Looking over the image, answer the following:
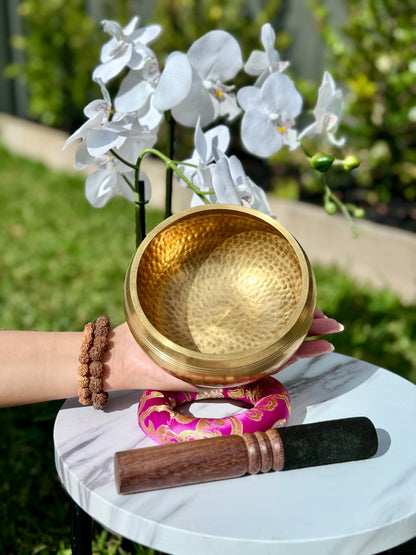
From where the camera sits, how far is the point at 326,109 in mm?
1083

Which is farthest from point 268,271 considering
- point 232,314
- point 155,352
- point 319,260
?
point 319,260

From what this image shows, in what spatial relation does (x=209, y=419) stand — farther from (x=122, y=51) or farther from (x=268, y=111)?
(x=122, y=51)

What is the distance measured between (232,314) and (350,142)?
2.38 metres

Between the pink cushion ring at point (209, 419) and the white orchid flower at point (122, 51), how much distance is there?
0.53m

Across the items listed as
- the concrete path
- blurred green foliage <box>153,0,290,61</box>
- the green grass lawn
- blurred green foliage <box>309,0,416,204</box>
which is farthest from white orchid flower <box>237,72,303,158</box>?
blurred green foliage <box>153,0,290,61</box>

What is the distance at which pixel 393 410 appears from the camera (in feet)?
3.31

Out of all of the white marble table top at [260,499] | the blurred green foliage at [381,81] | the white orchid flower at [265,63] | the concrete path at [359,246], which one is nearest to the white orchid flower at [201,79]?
the white orchid flower at [265,63]

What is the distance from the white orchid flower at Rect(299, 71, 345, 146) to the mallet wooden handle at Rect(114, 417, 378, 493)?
507mm

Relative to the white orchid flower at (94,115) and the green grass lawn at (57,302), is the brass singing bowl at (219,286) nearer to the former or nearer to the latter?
the white orchid flower at (94,115)

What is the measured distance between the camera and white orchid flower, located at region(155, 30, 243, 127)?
0.97 metres

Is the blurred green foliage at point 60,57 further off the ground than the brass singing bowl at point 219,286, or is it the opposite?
the brass singing bowl at point 219,286

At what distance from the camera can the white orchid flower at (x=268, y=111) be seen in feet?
3.36

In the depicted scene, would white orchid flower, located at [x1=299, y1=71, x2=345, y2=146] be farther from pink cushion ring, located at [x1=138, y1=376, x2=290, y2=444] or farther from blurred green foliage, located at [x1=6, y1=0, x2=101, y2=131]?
blurred green foliage, located at [x1=6, y1=0, x2=101, y2=131]

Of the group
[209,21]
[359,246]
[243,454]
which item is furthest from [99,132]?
[209,21]
